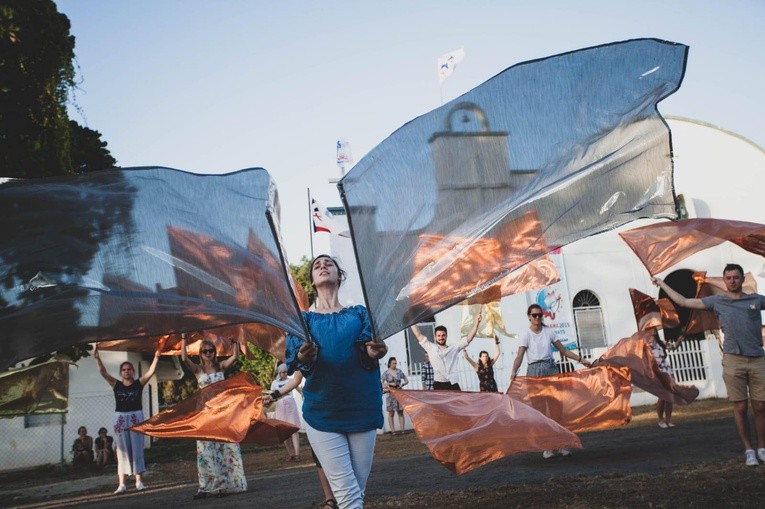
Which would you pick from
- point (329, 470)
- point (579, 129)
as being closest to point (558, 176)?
point (579, 129)

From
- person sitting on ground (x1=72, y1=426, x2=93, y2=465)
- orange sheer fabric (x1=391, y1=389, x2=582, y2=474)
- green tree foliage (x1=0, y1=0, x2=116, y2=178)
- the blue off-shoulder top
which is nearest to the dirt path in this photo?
orange sheer fabric (x1=391, y1=389, x2=582, y2=474)

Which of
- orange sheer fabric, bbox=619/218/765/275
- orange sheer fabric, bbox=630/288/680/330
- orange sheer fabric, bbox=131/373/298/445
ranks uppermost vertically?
orange sheer fabric, bbox=619/218/765/275

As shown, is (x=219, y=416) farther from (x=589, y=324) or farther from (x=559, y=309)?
(x=589, y=324)

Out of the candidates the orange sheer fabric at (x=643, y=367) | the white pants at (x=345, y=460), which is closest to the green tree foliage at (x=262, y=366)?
the orange sheer fabric at (x=643, y=367)

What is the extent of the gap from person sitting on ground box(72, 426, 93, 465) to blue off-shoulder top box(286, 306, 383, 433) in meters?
16.0

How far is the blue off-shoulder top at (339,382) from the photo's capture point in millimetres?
4188

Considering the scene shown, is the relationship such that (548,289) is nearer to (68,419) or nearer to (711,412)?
(711,412)

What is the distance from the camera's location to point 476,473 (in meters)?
8.27

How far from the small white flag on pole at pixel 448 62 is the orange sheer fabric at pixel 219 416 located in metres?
22.1

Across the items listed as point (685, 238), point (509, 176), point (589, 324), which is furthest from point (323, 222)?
point (509, 176)

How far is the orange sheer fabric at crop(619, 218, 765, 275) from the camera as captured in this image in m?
7.55

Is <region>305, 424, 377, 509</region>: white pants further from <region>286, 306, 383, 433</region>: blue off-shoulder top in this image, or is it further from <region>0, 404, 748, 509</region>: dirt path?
<region>0, 404, 748, 509</region>: dirt path

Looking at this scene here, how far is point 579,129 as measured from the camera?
4.58m

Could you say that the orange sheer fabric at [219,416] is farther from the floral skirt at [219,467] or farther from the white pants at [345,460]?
the white pants at [345,460]
